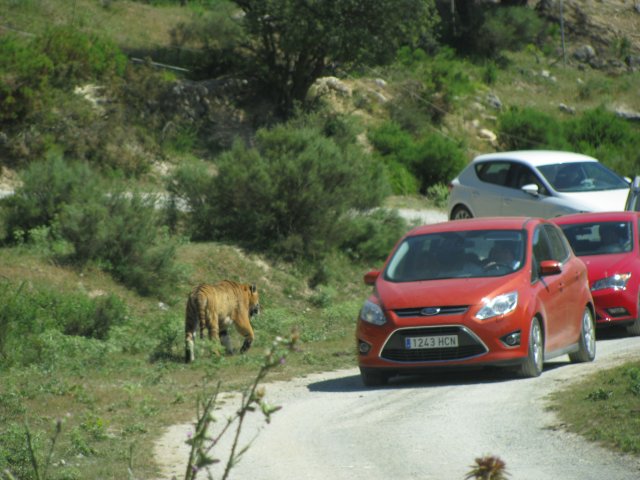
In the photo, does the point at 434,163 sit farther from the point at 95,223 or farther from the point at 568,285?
the point at 568,285

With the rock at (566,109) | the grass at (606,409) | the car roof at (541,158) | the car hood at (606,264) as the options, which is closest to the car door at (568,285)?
the grass at (606,409)

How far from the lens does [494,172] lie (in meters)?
23.4

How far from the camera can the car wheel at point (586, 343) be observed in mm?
13125

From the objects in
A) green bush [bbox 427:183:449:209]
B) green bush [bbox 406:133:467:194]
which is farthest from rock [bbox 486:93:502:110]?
green bush [bbox 427:183:449:209]

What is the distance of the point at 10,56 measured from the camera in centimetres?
2983

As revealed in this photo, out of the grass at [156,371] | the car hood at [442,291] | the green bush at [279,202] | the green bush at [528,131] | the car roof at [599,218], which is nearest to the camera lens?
the grass at [156,371]

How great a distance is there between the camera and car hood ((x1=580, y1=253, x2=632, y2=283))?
1616 cm

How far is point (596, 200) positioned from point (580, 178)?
1.01 meters

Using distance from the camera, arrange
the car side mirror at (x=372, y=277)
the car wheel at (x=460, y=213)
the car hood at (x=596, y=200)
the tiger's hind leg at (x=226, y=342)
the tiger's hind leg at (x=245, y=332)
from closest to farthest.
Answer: the car side mirror at (x=372, y=277) < the tiger's hind leg at (x=226, y=342) < the tiger's hind leg at (x=245, y=332) < the car hood at (x=596, y=200) < the car wheel at (x=460, y=213)

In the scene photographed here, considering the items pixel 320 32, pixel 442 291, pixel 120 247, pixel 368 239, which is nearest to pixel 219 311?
pixel 442 291

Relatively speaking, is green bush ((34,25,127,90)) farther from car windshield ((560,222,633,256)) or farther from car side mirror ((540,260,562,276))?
car side mirror ((540,260,562,276))

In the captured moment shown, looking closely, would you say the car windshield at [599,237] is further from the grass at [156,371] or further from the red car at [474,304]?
the red car at [474,304]

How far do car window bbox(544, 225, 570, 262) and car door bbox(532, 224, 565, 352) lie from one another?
0.20m

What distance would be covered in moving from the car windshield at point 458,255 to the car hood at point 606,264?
3707mm
